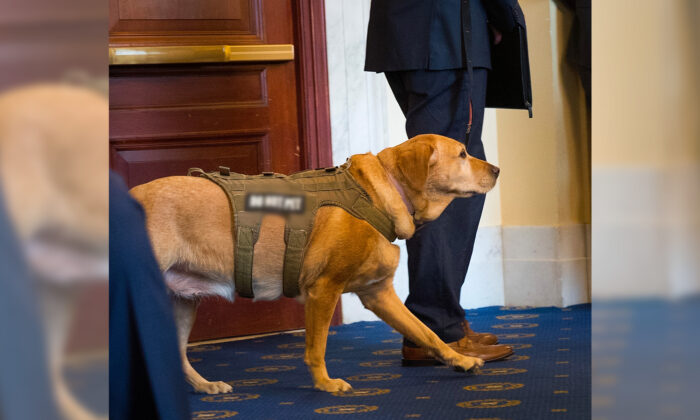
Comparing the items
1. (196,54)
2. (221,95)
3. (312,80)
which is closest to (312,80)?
(312,80)

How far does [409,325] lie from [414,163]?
0.45 meters

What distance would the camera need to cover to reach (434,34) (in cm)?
231

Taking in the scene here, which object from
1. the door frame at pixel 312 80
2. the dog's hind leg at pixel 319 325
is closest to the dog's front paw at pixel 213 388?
the dog's hind leg at pixel 319 325

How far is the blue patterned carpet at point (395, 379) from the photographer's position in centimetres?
180

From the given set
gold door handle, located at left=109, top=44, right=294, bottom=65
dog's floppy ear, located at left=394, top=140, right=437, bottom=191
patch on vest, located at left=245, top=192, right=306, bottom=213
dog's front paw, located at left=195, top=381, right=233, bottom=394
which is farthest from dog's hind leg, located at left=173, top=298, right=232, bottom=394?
patch on vest, located at left=245, top=192, right=306, bottom=213

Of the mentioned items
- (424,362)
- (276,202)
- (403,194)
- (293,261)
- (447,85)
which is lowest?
(424,362)

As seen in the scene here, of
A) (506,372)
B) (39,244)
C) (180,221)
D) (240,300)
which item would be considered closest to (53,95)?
(39,244)

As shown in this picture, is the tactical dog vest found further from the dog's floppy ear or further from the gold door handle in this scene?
the gold door handle

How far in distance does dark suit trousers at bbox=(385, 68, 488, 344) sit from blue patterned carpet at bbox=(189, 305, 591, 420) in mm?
181

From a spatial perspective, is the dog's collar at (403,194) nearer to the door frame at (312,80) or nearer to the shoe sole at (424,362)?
the shoe sole at (424,362)

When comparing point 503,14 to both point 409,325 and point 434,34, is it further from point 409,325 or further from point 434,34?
point 409,325

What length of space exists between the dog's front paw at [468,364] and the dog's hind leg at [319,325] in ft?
1.04

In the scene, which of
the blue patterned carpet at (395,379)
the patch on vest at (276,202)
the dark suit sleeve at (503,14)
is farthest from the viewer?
the dark suit sleeve at (503,14)

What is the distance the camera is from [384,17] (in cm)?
237
